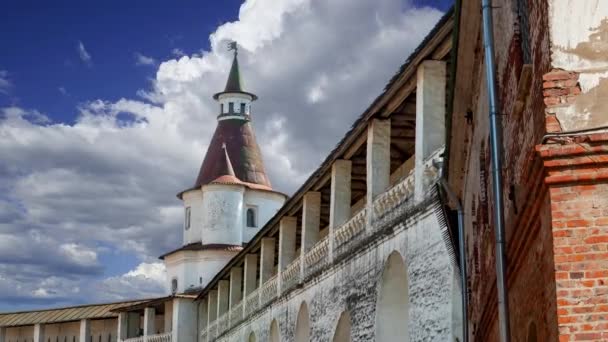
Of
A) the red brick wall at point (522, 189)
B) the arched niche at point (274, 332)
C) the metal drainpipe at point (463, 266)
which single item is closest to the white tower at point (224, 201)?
the arched niche at point (274, 332)

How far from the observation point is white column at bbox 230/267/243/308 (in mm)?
39219

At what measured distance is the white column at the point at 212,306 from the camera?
45.4 metres

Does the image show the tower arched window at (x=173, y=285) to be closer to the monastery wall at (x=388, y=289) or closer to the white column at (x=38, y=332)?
the white column at (x=38, y=332)

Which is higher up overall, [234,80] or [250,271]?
[234,80]

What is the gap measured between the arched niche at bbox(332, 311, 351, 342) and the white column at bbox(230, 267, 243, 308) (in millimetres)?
17309

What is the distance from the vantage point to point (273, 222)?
31.4 m

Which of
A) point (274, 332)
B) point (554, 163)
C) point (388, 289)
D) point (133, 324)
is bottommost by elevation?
point (554, 163)

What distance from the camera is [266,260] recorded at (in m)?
33.3

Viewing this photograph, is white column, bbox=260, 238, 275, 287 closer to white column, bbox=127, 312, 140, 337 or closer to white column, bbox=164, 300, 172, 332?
white column, bbox=164, 300, 172, 332

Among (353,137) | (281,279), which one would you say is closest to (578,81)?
(353,137)

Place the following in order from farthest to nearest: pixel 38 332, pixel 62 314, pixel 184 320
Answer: pixel 38 332 < pixel 62 314 < pixel 184 320

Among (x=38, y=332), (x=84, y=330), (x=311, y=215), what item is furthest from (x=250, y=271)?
(x=38, y=332)

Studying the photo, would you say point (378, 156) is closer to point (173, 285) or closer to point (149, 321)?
point (149, 321)

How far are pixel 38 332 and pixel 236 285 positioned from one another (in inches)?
1006
